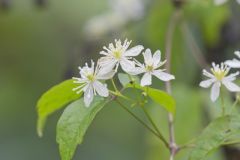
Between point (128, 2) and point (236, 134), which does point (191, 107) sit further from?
point (236, 134)

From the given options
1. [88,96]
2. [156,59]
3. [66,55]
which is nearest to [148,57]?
[156,59]

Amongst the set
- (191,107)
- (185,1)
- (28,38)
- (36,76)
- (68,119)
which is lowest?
(68,119)

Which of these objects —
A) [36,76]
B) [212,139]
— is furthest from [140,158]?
[212,139]

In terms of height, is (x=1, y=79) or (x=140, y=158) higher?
(x=1, y=79)

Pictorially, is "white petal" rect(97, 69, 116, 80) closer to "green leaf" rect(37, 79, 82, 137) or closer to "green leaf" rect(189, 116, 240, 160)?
"green leaf" rect(37, 79, 82, 137)

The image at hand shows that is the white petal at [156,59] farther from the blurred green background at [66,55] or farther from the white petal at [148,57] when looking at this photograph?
the blurred green background at [66,55]

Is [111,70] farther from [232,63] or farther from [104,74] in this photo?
[232,63]

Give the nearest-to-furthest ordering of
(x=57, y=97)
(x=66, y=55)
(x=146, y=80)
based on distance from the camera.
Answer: (x=146, y=80), (x=57, y=97), (x=66, y=55)
